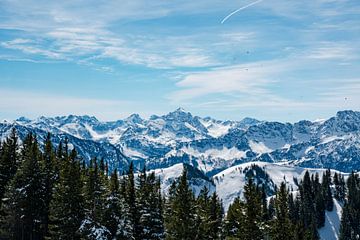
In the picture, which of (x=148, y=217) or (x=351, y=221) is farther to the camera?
(x=351, y=221)

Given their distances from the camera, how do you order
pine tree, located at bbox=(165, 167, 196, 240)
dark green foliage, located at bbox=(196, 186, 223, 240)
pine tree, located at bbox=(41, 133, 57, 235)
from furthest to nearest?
pine tree, located at bbox=(41, 133, 57, 235) → dark green foliage, located at bbox=(196, 186, 223, 240) → pine tree, located at bbox=(165, 167, 196, 240)

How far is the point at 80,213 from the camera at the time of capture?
52.7 metres

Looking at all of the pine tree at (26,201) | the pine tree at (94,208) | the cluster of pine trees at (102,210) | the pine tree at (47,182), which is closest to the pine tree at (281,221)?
the cluster of pine trees at (102,210)

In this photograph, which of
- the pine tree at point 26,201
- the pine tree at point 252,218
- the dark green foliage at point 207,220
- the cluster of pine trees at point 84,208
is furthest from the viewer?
the pine tree at point 26,201

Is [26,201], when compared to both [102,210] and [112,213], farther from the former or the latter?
[112,213]

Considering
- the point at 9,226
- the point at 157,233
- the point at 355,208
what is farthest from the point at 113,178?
the point at 355,208

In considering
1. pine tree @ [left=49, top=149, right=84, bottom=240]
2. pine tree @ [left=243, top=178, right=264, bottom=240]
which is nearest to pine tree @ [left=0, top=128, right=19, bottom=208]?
pine tree @ [left=49, top=149, right=84, bottom=240]

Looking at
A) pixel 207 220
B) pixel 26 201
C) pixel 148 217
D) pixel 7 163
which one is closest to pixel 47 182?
pixel 26 201

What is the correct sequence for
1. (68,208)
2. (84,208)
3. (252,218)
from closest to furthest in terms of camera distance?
(252,218), (68,208), (84,208)

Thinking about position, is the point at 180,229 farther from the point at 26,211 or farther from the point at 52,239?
the point at 26,211

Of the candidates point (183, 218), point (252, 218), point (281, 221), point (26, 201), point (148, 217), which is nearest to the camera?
point (252, 218)

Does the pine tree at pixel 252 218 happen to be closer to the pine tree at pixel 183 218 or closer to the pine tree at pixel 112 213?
the pine tree at pixel 183 218

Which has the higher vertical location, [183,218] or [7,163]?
[7,163]

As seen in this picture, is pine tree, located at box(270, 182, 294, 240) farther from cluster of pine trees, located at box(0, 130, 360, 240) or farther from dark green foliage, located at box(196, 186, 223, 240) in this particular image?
dark green foliage, located at box(196, 186, 223, 240)
